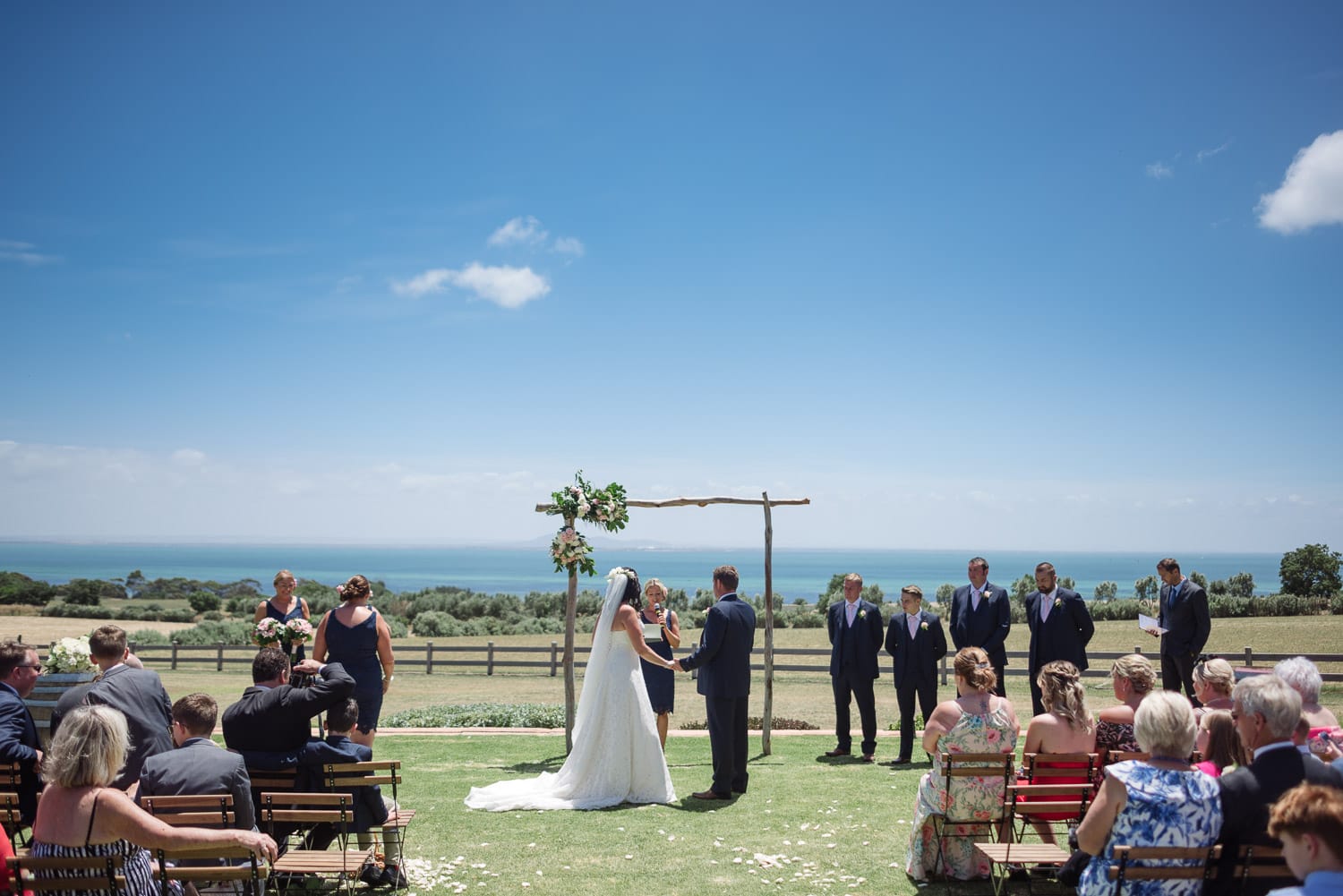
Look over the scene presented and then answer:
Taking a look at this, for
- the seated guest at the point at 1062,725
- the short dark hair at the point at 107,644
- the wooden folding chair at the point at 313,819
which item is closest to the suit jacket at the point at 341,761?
the wooden folding chair at the point at 313,819

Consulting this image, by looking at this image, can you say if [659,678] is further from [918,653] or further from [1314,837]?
[1314,837]

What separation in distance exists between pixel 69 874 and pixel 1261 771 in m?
5.10

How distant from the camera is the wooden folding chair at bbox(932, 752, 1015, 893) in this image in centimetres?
543

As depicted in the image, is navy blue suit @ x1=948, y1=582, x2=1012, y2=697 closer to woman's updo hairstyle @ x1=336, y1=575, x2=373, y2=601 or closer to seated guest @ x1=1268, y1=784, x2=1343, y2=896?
woman's updo hairstyle @ x1=336, y1=575, x2=373, y2=601

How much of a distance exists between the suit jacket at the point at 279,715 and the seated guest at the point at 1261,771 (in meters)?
4.58

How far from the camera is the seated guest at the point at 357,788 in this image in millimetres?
5277

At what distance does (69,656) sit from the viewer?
7.76 metres

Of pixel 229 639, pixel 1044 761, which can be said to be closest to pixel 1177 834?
pixel 1044 761

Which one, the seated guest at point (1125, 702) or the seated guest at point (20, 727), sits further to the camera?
the seated guest at point (1125, 702)

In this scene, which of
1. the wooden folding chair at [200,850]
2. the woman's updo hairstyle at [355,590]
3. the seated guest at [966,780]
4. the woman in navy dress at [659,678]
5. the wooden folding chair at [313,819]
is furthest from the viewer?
the woman in navy dress at [659,678]

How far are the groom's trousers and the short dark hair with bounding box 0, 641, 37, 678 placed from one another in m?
5.13

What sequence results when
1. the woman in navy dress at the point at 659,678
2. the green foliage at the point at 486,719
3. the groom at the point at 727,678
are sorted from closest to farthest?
the groom at the point at 727,678 → the woman in navy dress at the point at 659,678 → the green foliage at the point at 486,719

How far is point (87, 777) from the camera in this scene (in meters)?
3.63

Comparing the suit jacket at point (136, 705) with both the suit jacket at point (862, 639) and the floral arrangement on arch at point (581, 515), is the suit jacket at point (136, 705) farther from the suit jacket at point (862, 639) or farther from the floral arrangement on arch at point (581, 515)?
the suit jacket at point (862, 639)
